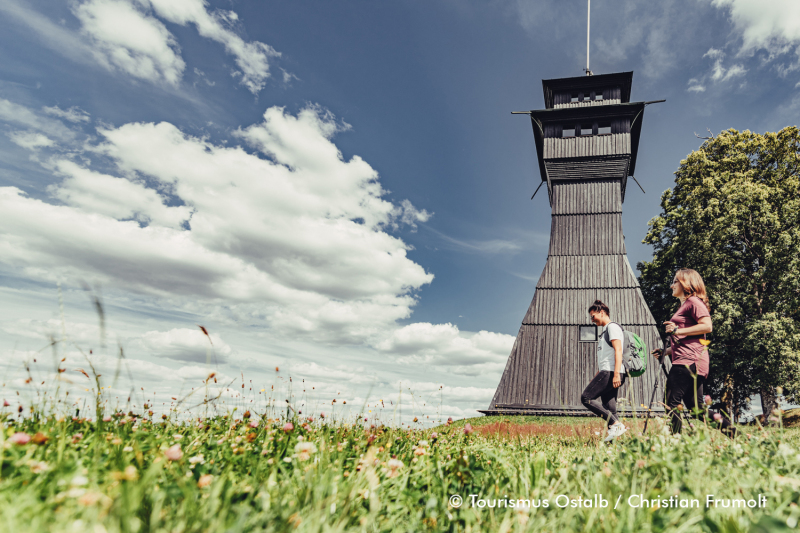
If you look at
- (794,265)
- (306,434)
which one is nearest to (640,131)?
(794,265)

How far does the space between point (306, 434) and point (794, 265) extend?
Answer: 20.6 metres

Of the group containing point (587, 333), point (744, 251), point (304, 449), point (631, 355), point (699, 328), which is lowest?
point (304, 449)

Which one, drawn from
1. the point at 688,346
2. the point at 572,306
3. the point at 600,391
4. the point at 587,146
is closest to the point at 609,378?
the point at 600,391

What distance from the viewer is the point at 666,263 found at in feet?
69.9

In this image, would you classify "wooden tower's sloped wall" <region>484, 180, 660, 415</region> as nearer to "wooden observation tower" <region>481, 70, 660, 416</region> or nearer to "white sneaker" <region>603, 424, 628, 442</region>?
"wooden observation tower" <region>481, 70, 660, 416</region>

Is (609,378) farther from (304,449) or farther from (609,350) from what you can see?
(304,449)

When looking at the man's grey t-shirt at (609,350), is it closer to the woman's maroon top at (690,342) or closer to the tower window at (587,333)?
the woman's maroon top at (690,342)

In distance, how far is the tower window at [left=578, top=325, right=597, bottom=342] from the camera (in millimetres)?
17734

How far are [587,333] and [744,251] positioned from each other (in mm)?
8116

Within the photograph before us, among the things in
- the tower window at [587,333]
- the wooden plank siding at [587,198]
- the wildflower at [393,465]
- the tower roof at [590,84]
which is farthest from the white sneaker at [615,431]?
the tower roof at [590,84]

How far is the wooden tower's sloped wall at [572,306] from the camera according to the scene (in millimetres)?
17344

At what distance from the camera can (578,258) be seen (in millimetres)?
19281

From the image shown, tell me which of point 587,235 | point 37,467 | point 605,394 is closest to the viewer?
point 37,467

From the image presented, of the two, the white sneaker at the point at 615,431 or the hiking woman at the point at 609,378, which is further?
the hiking woman at the point at 609,378
